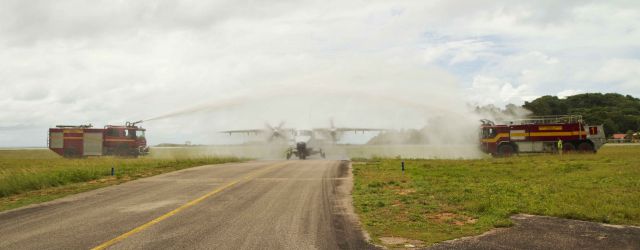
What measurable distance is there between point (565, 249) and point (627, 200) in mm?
6374

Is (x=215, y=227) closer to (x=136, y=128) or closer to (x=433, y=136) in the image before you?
(x=136, y=128)

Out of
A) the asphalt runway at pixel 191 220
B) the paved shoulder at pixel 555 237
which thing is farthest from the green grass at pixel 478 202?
the asphalt runway at pixel 191 220

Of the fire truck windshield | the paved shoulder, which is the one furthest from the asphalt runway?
the fire truck windshield

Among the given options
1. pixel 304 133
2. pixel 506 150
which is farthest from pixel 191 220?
pixel 304 133

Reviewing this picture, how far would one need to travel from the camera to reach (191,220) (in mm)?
10773

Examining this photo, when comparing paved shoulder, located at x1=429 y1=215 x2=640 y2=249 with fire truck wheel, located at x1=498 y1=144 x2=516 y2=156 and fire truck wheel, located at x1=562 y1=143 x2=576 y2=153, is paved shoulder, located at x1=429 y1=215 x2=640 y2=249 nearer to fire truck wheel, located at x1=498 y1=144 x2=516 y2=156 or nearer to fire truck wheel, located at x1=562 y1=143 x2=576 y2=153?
fire truck wheel, located at x1=498 y1=144 x2=516 y2=156

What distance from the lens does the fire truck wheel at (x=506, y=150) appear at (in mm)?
40844

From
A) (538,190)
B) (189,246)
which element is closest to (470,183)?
(538,190)

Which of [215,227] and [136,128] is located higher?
[136,128]

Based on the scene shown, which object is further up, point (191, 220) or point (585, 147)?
point (585, 147)

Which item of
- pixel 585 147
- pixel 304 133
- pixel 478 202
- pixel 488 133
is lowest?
pixel 478 202

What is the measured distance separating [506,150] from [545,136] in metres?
3.53

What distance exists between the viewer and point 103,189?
18.0m

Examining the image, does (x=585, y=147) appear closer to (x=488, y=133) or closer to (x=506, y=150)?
(x=506, y=150)
